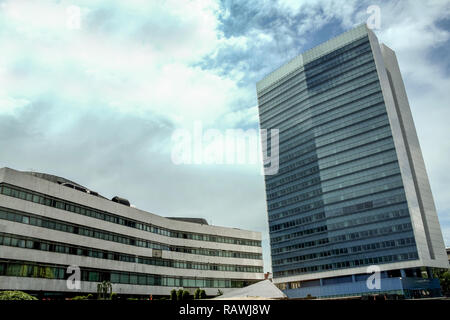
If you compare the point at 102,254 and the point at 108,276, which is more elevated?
the point at 102,254

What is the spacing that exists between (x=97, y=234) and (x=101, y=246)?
2.46 metres

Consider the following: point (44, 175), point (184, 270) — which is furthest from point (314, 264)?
point (44, 175)

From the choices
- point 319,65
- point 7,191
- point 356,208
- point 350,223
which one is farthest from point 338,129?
point 7,191

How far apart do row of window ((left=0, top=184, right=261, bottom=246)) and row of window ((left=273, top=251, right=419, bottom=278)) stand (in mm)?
40454

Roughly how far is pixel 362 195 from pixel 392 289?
105 ft

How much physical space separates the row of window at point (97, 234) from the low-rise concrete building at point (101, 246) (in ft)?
0.48

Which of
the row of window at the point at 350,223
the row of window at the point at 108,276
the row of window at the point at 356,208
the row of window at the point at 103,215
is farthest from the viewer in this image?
the row of window at the point at 356,208

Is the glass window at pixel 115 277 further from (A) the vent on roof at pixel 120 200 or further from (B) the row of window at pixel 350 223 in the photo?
(B) the row of window at pixel 350 223

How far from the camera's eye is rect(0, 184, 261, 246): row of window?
5712cm

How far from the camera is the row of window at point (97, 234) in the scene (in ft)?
183

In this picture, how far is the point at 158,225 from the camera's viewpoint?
88125 mm

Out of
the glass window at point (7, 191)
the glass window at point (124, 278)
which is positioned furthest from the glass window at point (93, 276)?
the glass window at point (7, 191)

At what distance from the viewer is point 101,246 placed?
230 ft

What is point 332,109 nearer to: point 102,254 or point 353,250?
point 353,250
